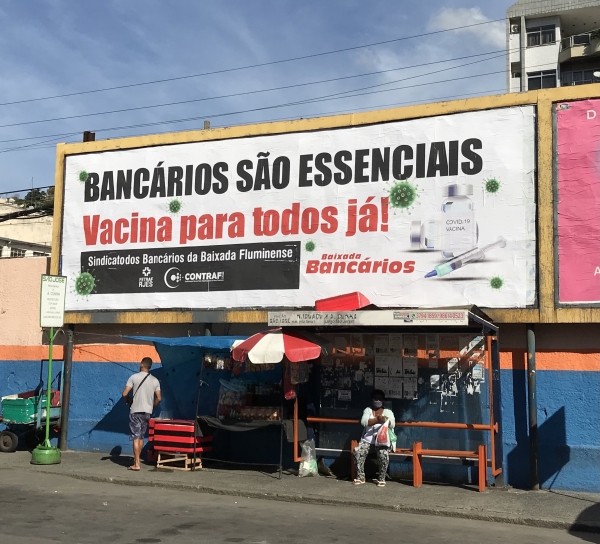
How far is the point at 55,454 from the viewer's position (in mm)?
13672

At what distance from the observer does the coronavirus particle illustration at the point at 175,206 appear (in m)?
14.9

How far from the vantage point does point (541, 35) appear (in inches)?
1907

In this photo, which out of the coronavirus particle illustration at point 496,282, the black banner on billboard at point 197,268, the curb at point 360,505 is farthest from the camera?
the black banner on billboard at point 197,268

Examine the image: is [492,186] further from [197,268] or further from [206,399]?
[206,399]

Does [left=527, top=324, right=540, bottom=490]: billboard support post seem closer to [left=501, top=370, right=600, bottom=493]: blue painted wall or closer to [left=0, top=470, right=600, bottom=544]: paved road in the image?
[left=501, top=370, right=600, bottom=493]: blue painted wall

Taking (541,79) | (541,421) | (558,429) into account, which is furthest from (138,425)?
(541,79)

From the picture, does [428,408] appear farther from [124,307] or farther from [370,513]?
[124,307]

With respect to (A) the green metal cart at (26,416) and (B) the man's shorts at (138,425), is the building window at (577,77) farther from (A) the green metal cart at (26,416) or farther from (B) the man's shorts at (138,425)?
(B) the man's shorts at (138,425)

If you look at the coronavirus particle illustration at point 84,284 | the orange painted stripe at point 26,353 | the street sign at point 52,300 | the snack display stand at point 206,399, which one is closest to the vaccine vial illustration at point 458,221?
the snack display stand at point 206,399

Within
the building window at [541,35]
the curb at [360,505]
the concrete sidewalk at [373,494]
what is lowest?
the curb at [360,505]

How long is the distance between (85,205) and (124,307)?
7.75 feet

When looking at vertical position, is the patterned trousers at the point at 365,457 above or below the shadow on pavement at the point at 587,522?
above

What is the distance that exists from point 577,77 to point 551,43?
112 inches

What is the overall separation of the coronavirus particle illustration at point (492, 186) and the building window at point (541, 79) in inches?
1524
